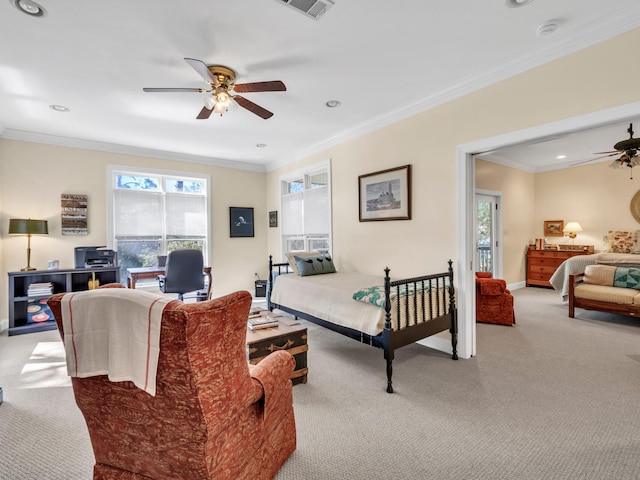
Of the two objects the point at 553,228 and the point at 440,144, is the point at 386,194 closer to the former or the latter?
the point at 440,144

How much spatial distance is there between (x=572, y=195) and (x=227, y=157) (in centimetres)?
710

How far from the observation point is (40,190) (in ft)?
14.2

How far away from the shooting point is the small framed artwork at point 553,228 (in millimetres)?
6531

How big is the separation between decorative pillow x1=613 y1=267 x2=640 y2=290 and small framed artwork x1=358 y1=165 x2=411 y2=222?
3277 mm

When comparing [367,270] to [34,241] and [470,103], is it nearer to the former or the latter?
[470,103]

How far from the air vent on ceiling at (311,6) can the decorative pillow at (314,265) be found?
2.81m

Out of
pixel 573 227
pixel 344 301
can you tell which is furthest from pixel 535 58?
pixel 573 227

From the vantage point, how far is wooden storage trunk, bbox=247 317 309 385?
234 centimetres

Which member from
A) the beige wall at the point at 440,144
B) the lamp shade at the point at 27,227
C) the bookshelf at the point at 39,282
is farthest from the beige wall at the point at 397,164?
the lamp shade at the point at 27,227

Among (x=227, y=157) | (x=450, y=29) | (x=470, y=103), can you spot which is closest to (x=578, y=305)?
(x=470, y=103)

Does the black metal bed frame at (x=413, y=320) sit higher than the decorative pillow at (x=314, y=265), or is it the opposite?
the decorative pillow at (x=314, y=265)

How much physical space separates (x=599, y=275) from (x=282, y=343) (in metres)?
4.77

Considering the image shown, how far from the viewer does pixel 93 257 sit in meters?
4.33

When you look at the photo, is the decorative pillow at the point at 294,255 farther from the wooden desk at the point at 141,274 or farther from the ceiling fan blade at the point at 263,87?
the ceiling fan blade at the point at 263,87
